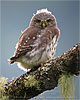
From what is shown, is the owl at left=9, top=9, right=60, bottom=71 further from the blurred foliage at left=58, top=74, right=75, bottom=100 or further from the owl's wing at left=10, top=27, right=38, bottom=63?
the blurred foliage at left=58, top=74, right=75, bottom=100

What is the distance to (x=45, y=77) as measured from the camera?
6.27 feet

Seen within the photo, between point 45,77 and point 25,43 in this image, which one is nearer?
point 45,77

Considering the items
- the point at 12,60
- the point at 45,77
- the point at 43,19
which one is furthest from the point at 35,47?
the point at 45,77

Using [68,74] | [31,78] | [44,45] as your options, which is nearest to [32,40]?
[44,45]

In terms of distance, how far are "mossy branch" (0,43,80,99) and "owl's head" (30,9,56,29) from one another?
34.9 inches

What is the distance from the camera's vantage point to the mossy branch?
5.79 ft

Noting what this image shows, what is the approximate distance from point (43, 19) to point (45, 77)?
3.61 feet

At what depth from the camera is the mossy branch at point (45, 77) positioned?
5.79ft

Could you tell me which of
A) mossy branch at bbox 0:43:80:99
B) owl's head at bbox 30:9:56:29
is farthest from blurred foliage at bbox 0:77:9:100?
owl's head at bbox 30:9:56:29

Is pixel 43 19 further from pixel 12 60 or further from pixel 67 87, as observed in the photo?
pixel 67 87

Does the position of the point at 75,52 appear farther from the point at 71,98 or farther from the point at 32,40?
the point at 32,40

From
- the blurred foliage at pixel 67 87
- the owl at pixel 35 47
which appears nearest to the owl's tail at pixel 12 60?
the owl at pixel 35 47

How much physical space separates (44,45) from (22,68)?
0.49m

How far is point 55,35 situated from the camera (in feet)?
8.53
